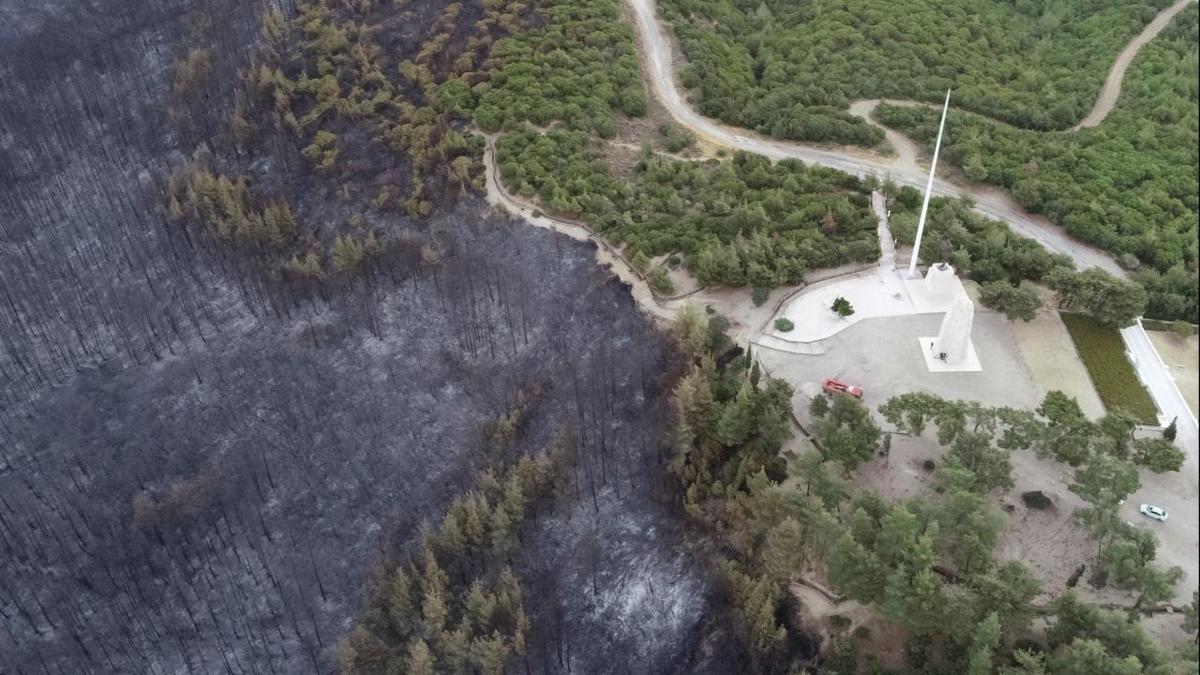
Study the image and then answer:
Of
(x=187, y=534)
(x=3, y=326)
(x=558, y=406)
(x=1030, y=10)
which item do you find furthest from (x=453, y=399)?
(x=1030, y=10)

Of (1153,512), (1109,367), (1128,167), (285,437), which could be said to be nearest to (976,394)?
(1109,367)

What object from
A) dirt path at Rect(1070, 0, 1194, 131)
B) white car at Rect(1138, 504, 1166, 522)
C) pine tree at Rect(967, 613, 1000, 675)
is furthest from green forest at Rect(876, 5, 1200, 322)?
pine tree at Rect(967, 613, 1000, 675)

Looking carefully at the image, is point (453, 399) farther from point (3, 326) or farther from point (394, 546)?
point (3, 326)

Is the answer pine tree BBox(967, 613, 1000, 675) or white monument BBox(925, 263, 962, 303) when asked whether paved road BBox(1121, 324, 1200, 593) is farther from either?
white monument BBox(925, 263, 962, 303)

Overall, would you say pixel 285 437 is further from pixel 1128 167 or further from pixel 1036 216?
pixel 1128 167

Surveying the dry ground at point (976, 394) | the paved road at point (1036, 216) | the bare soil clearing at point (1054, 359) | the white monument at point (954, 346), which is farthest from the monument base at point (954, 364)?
the paved road at point (1036, 216)
